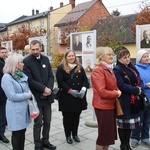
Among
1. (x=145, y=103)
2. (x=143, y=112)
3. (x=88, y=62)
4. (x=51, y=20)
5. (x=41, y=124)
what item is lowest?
(x=41, y=124)

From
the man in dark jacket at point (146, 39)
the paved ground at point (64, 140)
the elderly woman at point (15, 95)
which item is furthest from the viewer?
the man in dark jacket at point (146, 39)

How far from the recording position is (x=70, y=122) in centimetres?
428

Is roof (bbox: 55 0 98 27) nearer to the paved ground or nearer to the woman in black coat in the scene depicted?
the paved ground

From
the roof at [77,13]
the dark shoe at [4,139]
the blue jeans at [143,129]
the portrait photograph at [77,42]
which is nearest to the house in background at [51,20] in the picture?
the roof at [77,13]

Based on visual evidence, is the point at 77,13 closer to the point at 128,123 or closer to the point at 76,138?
→ the point at 76,138

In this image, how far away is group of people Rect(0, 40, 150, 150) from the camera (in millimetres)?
3199

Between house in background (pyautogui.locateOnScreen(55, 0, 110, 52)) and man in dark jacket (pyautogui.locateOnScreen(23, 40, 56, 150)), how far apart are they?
27.6 m

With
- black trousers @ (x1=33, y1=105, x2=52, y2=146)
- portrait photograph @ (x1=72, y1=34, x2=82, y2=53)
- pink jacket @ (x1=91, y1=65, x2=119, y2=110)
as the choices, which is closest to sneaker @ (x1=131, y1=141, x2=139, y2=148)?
pink jacket @ (x1=91, y1=65, x2=119, y2=110)

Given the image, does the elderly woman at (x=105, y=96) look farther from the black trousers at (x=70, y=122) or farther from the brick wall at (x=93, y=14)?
the brick wall at (x=93, y=14)

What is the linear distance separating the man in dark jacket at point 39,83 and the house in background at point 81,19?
27.6m

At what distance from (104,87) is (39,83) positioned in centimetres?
114

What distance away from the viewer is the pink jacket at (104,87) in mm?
3148

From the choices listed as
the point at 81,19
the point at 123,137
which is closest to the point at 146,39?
the point at 123,137

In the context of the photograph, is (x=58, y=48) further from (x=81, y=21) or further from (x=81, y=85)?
(x=81, y=85)
